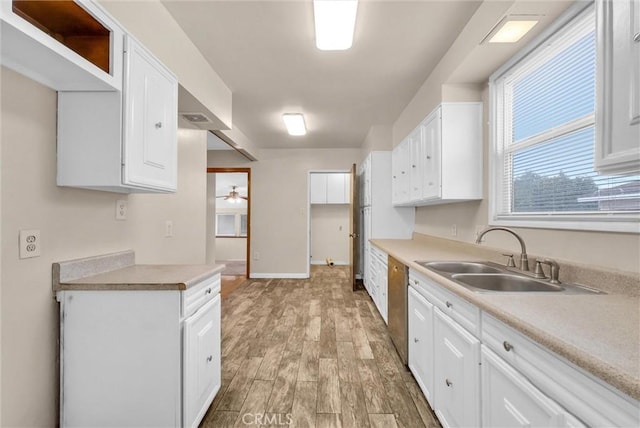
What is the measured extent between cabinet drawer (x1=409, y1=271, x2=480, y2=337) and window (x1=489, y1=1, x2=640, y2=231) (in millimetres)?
743

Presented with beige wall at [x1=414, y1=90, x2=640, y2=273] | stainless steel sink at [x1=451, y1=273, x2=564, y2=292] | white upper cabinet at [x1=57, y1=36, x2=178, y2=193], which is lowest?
stainless steel sink at [x1=451, y1=273, x2=564, y2=292]

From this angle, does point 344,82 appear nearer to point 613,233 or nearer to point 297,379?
point 613,233

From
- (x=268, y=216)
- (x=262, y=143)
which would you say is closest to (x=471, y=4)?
(x=262, y=143)

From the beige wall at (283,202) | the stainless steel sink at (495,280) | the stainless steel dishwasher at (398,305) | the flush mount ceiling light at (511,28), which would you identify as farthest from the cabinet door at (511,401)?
the beige wall at (283,202)

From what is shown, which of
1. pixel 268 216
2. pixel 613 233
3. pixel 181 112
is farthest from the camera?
pixel 268 216

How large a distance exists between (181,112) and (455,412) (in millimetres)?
2910

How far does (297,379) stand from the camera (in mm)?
2164

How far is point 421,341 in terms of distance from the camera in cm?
195

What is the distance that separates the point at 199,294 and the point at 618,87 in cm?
196

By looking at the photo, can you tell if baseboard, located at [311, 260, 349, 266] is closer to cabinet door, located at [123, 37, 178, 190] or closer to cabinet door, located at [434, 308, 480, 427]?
cabinet door, located at [434, 308, 480, 427]

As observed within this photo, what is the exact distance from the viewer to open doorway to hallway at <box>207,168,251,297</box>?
5742 mm

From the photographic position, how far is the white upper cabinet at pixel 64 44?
1039 millimetres

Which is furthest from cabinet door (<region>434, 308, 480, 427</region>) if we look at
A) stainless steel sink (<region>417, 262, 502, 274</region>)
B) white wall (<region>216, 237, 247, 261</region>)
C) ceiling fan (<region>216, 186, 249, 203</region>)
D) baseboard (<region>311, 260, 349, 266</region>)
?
ceiling fan (<region>216, 186, 249, 203</region>)

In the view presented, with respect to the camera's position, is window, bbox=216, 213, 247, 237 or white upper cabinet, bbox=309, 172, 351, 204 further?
window, bbox=216, 213, 247, 237
